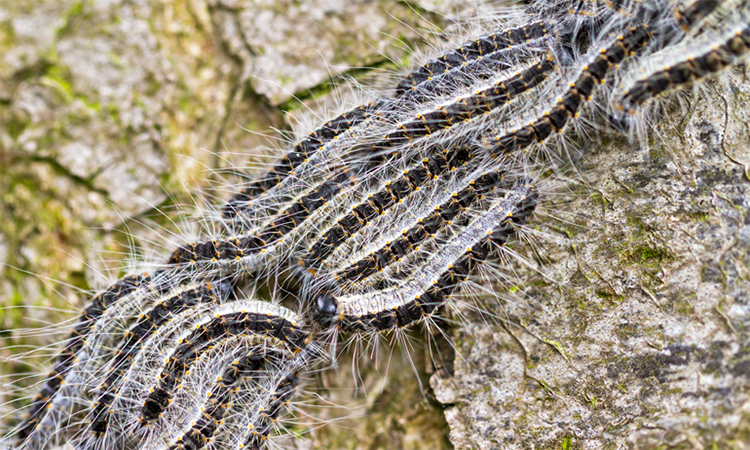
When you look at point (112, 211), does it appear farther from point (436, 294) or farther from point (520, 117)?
point (520, 117)

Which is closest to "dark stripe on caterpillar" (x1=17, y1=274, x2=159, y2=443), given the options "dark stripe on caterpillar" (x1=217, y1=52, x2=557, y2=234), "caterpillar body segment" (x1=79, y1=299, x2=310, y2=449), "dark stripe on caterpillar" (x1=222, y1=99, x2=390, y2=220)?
"caterpillar body segment" (x1=79, y1=299, x2=310, y2=449)

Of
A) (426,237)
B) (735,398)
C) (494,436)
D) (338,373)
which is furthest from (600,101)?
(338,373)

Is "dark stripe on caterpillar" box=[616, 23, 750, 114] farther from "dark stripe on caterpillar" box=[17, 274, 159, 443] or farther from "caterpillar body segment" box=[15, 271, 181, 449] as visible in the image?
"dark stripe on caterpillar" box=[17, 274, 159, 443]

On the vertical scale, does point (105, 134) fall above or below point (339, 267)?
above

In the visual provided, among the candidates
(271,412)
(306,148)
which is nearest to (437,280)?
(306,148)

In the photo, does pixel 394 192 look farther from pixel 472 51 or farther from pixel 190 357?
pixel 190 357

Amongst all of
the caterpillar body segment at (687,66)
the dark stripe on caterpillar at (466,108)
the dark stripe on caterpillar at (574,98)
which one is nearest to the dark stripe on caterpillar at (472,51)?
the dark stripe on caterpillar at (466,108)
